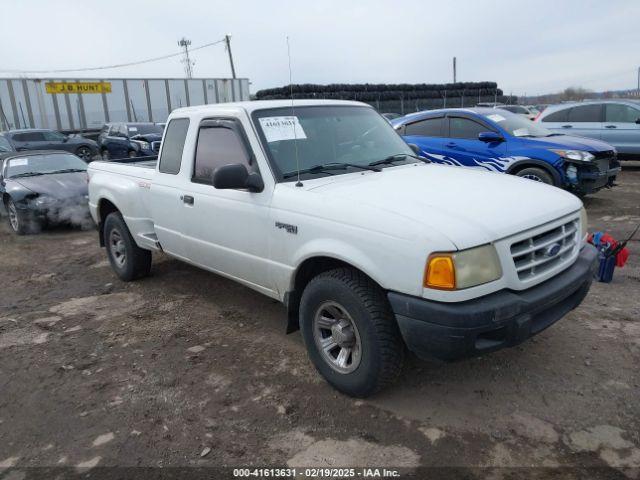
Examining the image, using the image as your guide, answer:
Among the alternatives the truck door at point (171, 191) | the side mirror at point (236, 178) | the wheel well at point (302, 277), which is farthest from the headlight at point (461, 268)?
the truck door at point (171, 191)

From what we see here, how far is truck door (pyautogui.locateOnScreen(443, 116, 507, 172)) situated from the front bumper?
17.8 ft

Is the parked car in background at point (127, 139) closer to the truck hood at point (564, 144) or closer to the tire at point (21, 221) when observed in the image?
the tire at point (21, 221)

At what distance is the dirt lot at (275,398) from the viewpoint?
275cm

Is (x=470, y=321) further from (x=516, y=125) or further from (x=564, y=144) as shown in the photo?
(x=516, y=125)

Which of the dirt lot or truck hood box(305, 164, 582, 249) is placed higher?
truck hood box(305, 164, 582, 249)

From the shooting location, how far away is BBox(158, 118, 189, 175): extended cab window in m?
4.45

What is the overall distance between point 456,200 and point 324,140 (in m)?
1.29

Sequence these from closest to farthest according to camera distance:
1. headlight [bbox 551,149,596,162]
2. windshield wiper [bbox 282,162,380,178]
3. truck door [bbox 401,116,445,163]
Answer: windshield wiper [bbox 282,162,380,178]
headlight [bbox 551,149,596,162]
truck door [bbox 401,116,445,163]

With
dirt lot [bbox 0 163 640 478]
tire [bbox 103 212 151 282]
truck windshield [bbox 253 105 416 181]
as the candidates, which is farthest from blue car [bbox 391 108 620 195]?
tire [bbox 103 212 151 282]

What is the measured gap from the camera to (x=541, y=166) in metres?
7.66

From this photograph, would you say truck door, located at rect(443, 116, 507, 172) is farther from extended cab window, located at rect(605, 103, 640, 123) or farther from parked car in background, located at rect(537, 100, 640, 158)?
extended cab window, located at rect(605, 103, 640, 123)

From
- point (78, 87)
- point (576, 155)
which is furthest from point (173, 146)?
point (78, 87)

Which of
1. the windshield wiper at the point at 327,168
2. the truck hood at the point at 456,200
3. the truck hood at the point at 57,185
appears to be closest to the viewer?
the truck hood at the point at 456,200

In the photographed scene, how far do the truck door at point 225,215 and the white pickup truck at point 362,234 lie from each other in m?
0.01
